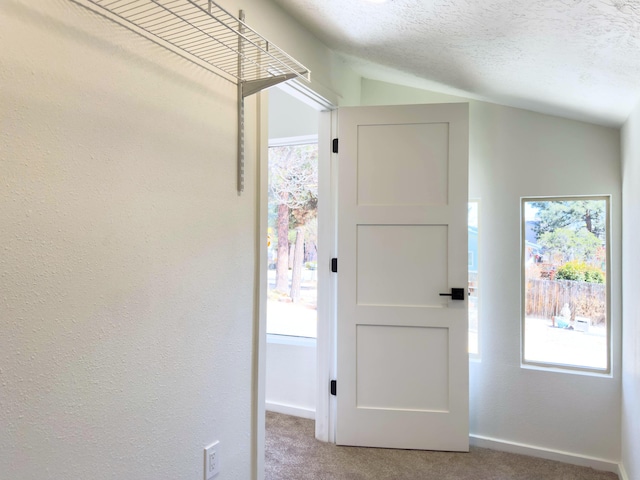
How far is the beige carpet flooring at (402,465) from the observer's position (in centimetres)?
212

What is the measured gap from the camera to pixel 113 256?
3.76 ft

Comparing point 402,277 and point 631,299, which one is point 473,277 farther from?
point 631,299

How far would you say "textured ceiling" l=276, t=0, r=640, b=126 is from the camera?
1.29 meters

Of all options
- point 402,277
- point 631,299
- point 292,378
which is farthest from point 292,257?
point 631,299

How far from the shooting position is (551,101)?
2.12 m

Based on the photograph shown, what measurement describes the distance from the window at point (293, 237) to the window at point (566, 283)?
4.56 feet

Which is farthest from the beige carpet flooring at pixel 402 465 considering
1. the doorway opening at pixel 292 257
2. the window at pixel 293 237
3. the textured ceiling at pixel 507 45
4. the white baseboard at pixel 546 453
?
the textured ceiling at pixel 507 45

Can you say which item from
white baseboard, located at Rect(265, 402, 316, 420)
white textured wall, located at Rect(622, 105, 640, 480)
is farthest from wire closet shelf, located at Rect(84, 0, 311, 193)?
white baseboard, located at Rect(265, 402, 316, 420)

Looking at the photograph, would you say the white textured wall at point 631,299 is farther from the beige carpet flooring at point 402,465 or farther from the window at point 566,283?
the beige carpet flooring at point 402,465

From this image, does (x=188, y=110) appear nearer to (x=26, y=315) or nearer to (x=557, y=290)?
(x=26, y=315)

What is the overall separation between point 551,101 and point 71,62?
2118mm

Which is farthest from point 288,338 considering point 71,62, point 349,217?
point 71,62

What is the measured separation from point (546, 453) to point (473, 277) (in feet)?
3.42

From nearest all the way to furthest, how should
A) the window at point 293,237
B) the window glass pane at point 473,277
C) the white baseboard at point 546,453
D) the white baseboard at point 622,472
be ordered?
the white baseboard at point 622,472 < the white baseboard at point 546,453 < the window glass pane at point 473,277 < the window at point 293,237
